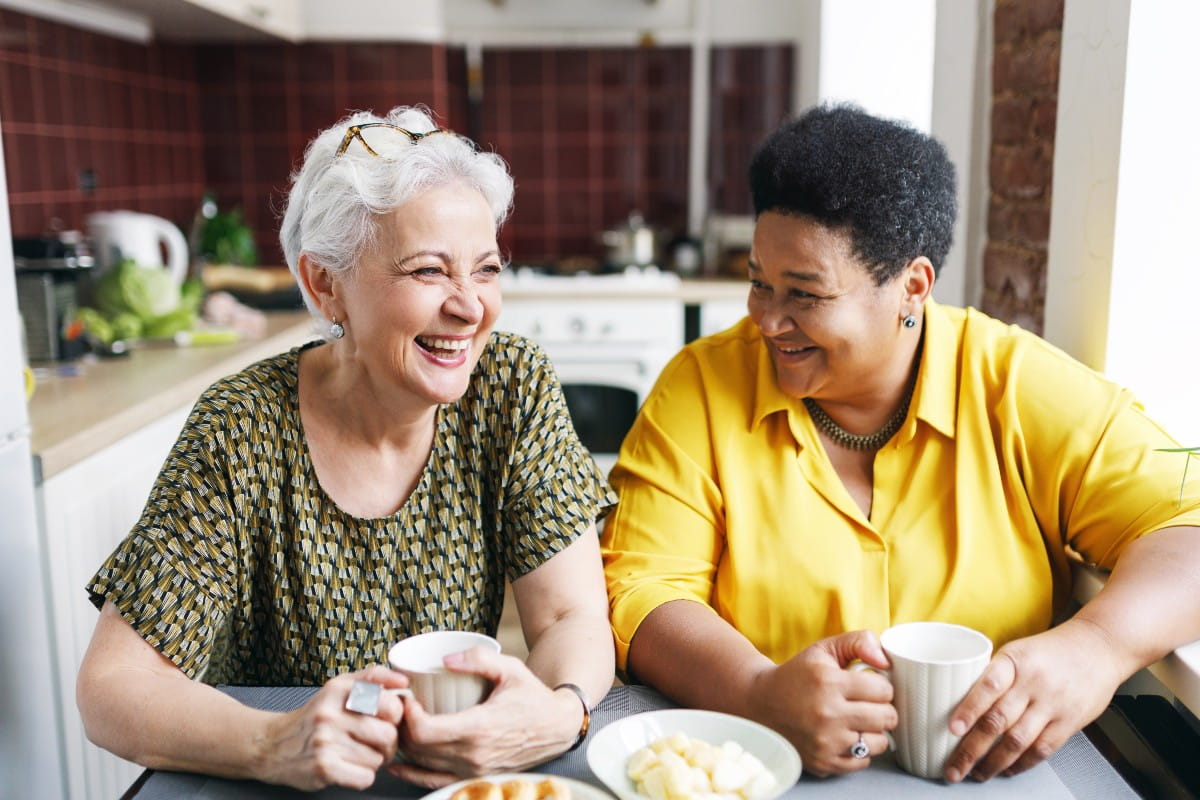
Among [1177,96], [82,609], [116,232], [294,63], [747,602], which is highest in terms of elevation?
[294,63]

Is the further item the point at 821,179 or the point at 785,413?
the point at 785,413

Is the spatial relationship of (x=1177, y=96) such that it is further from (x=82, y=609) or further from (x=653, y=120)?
(x=653, y=120)

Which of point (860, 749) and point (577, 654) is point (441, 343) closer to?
point (577, 654)

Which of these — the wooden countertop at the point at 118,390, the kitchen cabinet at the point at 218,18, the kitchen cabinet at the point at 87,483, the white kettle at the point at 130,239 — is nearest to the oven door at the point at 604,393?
the wooden countertop at the point at 118,390

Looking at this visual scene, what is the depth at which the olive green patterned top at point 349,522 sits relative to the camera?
121cm

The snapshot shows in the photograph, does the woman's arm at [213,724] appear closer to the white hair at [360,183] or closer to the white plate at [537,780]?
the white plate at [537,780]

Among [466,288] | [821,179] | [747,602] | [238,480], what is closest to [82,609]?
[238,480]

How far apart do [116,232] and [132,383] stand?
0.77m

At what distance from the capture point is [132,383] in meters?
2.26

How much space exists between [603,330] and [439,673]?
283 cm

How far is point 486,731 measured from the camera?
36.5 inches

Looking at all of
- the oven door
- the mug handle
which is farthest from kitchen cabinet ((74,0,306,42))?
the mug handle

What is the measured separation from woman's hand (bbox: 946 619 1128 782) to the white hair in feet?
2.40

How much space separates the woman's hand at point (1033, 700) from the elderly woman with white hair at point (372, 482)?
0.35 m
